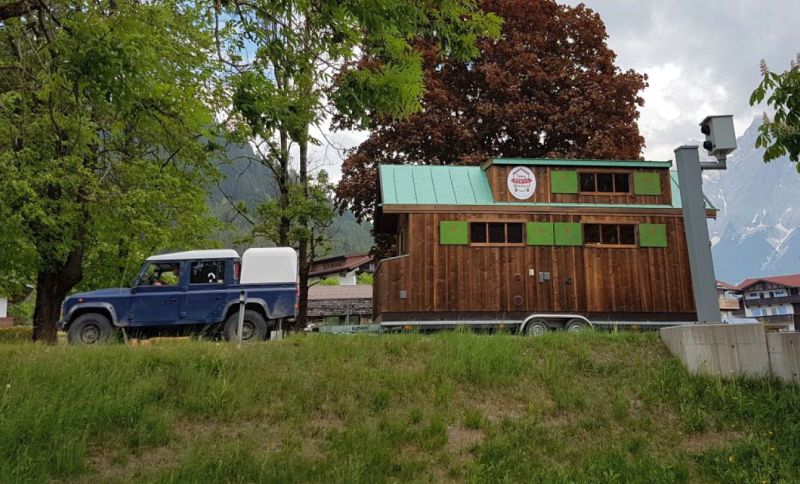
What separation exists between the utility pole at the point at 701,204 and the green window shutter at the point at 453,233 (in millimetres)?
5681

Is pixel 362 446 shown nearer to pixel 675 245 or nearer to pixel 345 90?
pixel 345 90

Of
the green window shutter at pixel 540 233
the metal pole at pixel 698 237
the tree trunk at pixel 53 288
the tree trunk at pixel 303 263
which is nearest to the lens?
the metal pole at pixel 698 237

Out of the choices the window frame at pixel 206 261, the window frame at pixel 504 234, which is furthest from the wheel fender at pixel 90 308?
the window frame at pixel 504 234

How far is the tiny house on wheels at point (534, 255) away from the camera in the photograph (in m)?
13.7

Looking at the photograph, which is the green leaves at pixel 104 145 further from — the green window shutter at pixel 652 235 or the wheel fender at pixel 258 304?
the green window shutter at pixel 652 235

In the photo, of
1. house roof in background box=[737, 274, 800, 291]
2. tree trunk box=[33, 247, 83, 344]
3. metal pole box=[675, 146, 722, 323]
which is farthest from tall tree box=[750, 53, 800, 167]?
house roof in background box=[737, 274, 800, 291]

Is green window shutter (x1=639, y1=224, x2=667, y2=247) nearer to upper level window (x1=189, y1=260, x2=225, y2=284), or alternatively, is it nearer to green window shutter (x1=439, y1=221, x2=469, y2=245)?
green window shutter (x1=439, y1=221, x2=469, y2=245)

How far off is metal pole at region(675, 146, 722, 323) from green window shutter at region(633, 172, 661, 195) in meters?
5.71

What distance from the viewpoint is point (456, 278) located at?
13750 mm

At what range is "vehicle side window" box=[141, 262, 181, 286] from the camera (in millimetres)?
12367

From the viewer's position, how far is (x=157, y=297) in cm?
1220

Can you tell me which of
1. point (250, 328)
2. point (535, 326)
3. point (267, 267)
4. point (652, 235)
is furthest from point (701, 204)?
point (250, 328)

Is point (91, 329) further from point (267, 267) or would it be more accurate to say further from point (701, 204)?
point (701, 204)

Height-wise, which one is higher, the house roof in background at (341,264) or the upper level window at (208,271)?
the house roof in background at (341,264)
